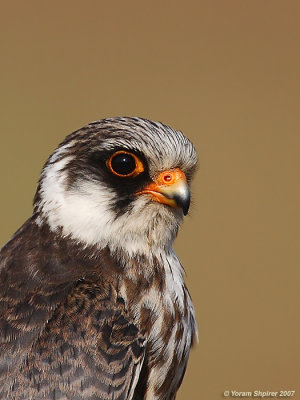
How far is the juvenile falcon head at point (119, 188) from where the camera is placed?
5.38 metres

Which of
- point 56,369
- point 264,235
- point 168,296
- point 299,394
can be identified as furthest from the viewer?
point 264,235

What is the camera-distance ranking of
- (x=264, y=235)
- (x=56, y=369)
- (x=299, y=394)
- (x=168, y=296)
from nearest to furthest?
(x=56, y=369) → (x=168, y=296) → (x=299, y=394) → (x=264, y=235)

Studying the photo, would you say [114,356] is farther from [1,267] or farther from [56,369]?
[1,267]

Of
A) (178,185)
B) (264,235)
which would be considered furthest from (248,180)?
(178,185)

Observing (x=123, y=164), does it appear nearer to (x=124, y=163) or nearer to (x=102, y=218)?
(x=124, y=163)

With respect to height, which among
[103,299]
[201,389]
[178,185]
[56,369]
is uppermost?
[178,185]

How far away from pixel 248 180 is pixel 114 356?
19.6ft

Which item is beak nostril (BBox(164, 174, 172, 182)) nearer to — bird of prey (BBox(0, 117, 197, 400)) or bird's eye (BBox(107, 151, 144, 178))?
bird of prey (BBox(0, 117, 197, 400))

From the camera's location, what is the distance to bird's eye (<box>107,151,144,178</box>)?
5.37 meters

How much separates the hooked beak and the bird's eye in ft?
0.39

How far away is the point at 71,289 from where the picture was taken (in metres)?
5.20

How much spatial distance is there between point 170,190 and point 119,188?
0.84ft

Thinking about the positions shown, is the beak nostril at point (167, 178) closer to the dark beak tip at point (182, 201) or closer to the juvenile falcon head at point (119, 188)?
the juvenile falcon head at point (119, 188)

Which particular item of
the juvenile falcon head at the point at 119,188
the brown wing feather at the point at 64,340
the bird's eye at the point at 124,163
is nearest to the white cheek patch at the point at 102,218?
the juvenile falcon head at the point at 119,188
